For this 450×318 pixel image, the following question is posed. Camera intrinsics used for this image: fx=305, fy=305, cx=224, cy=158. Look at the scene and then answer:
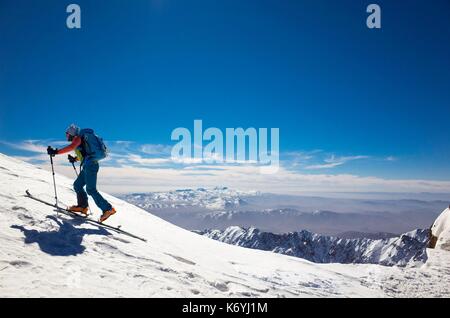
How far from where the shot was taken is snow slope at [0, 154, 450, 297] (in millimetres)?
6262

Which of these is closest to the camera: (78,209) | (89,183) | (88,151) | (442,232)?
(88,151)

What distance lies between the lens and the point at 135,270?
7504 mm

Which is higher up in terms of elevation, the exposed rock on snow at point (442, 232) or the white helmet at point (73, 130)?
the white helmet at point (73, 130)

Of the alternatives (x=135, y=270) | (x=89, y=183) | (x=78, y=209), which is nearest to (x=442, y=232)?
(x=135, y=270)

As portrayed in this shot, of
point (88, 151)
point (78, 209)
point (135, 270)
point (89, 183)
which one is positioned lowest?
point (135, 270)

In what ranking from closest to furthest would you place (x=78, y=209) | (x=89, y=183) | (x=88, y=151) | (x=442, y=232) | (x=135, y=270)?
(x=135, y=270) < (x=88, y=151) < (x=89, y=183) < (x=78, y=209) < (x=442, y=232)

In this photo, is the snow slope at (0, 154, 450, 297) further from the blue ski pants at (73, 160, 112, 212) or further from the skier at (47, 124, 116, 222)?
the skier at (47, 124, 116, 222)

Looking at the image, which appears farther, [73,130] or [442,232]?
[442,232]

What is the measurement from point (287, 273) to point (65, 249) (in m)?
6.88

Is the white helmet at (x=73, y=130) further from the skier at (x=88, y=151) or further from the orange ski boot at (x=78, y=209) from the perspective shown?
the orange ski boot at (x=78, y=209)

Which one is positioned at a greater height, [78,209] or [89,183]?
[89,183]

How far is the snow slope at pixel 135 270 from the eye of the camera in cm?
626

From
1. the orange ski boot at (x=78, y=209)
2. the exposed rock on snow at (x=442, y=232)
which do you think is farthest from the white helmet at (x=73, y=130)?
the exposed rock on snow at (x=442, y=232)

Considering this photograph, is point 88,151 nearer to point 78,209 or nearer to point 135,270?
point 78,209
